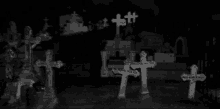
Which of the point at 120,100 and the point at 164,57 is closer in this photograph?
the point at 120,100

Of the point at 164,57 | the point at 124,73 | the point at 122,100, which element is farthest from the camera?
the point at 164,57

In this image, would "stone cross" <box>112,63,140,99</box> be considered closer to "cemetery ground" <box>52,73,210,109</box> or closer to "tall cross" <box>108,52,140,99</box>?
"tall cross" <box>108,52,140,99</box>

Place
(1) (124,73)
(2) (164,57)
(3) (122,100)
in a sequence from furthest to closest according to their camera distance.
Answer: (2) (164,57) < (1) (124,73) < (3) (122,100)


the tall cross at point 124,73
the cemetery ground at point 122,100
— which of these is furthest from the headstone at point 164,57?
the tall cross at point 124,73

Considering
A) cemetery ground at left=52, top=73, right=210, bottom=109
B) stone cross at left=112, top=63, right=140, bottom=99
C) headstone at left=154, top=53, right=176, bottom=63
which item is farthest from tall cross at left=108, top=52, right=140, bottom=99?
headstone at left=154, top=53, right=176, bottom=63

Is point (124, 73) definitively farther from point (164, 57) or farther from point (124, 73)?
point (164, 57)

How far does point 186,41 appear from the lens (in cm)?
1755

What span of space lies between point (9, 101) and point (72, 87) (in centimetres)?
308

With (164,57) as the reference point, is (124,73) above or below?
below

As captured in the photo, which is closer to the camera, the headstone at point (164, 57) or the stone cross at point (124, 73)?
the stone cross at point (124, 73)

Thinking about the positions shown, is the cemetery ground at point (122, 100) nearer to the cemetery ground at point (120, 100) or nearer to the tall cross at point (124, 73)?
the cemetery ground at point (120, 100)

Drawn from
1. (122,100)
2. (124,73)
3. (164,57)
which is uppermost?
(164,57)

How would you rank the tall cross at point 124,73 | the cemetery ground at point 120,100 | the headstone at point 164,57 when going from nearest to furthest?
the cemetery ground at point 120,100
the tall cross at point 124,73
the headstone at point 164,57

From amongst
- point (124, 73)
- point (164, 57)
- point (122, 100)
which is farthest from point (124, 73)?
point (164, 57)
